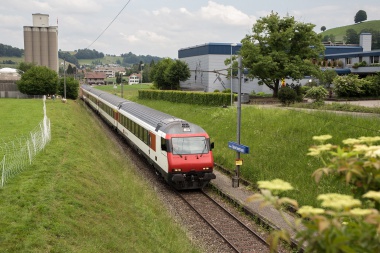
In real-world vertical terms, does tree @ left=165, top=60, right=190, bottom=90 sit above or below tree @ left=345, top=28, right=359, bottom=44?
below

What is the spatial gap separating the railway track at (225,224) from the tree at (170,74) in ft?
177

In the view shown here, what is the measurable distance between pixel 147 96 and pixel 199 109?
25821 millimetres

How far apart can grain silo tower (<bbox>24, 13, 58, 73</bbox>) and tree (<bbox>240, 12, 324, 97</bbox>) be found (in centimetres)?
11070

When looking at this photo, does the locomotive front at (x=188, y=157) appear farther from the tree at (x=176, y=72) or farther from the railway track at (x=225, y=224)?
the tree at (x=176, y=72)

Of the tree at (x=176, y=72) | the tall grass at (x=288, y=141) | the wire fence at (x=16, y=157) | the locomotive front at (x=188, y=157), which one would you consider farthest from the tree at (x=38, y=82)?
the locomotive front at (x=188, y=157)

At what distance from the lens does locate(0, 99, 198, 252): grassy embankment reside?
1069cm

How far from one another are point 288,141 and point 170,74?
2010 inches

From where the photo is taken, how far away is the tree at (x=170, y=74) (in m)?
73.5

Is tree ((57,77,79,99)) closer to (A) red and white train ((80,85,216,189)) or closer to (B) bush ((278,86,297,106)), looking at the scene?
(B) bush ((278,86,297,106))

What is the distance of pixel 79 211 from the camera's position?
13047mm

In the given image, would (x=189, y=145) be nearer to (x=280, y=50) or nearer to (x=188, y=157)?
(x=188, y=157)

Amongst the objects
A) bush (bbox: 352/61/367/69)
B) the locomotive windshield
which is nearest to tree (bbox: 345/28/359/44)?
bush (bbox: 352/61/367/69)

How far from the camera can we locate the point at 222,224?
51.9 ft

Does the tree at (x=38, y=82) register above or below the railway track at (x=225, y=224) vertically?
above
